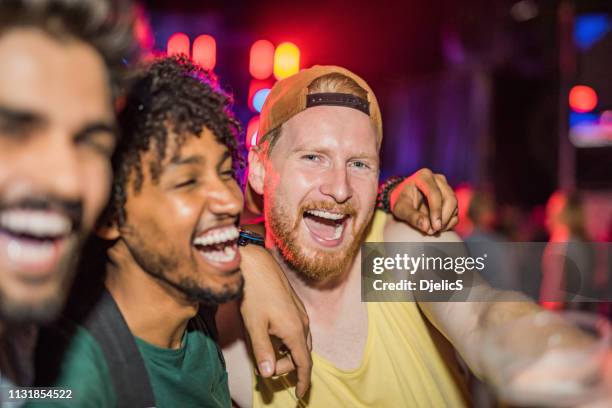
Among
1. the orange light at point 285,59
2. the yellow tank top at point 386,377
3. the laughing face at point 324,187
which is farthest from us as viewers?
the orange light at point 285,59

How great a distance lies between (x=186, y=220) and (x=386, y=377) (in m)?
0.88

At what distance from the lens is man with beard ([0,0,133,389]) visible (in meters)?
1.04

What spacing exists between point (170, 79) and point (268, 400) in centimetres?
98

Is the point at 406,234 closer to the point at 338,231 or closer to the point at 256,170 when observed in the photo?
the point at 338,231

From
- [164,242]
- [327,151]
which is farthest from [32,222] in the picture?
[327,151]

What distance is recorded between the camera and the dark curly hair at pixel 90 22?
3.48ft

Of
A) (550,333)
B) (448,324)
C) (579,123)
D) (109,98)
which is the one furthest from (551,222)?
(109,98)

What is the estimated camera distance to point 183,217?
1.38m

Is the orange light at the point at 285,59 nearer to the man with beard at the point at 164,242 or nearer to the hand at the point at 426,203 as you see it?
the hand at the point at 426,203

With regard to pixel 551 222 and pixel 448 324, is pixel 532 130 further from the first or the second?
pixel 448 324

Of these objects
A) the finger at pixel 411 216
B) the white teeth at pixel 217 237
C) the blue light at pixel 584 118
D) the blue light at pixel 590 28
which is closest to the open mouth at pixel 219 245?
the white teeth at pixel 217 237

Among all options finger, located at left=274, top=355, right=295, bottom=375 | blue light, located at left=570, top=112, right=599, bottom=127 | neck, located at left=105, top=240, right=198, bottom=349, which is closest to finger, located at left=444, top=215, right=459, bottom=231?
finger, located at left=274, top=355, right=295, bottom=375

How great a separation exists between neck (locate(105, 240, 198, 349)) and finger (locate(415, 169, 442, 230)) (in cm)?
85

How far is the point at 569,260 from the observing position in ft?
14.1
